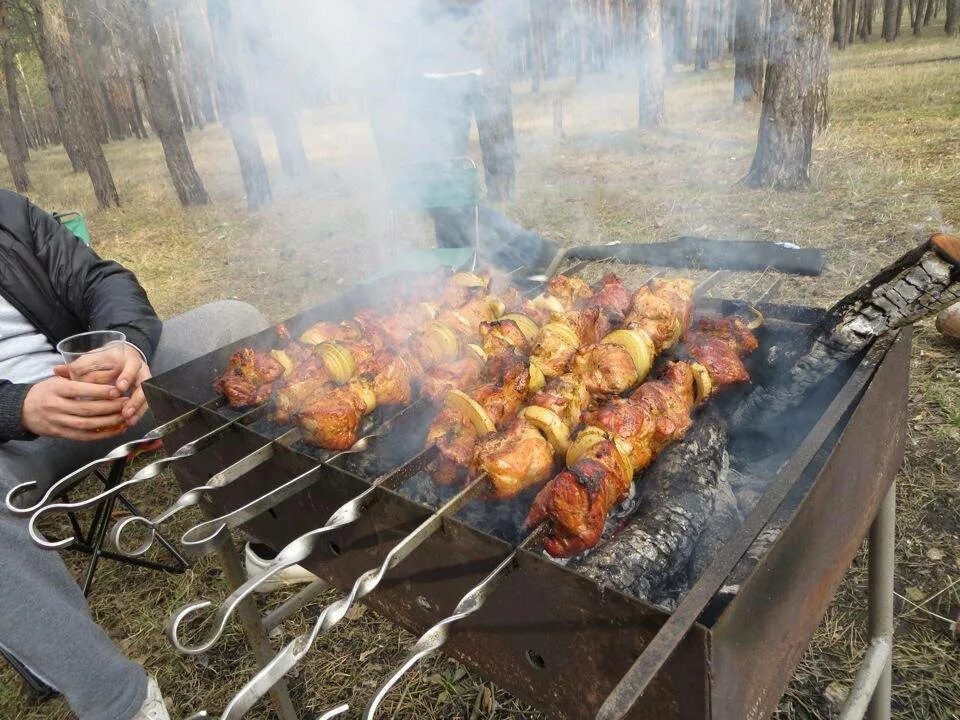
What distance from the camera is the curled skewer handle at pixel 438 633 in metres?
0.94

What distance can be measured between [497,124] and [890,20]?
87.8 ft

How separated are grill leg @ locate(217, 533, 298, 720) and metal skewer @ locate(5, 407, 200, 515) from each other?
1.36 feet

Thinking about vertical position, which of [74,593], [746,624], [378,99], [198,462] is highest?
[378,99]

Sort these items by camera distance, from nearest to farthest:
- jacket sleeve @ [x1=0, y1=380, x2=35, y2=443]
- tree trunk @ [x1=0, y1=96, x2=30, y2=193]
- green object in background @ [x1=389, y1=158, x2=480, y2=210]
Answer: jacket sleeve @ [x1=0, y1=380, x2=35, y2=443] < green object in background @ [x1=389, y1=158, x2=480, y2=210] < tree trunk @ [x1=0, y1=96, x2=30, y2=193]

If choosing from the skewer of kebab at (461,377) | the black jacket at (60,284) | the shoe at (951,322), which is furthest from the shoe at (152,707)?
the shoe at (951,322)

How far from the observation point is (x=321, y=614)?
1.01m

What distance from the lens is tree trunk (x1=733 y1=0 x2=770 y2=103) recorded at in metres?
8.80

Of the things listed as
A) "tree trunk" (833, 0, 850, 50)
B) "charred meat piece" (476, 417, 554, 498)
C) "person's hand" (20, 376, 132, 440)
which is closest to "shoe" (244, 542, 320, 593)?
"person's hand" (20, 376, 132, 440)

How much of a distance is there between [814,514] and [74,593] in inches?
94.6

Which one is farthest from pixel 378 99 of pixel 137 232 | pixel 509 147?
pixel 137 232

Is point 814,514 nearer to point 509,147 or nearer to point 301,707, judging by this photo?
point 301,707

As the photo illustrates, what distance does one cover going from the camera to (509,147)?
9391 millimetres

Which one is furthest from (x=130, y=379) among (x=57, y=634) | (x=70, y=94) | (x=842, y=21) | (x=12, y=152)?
(x=842, y=21)

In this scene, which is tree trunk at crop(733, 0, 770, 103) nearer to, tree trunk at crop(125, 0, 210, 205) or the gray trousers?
the gray trousers
